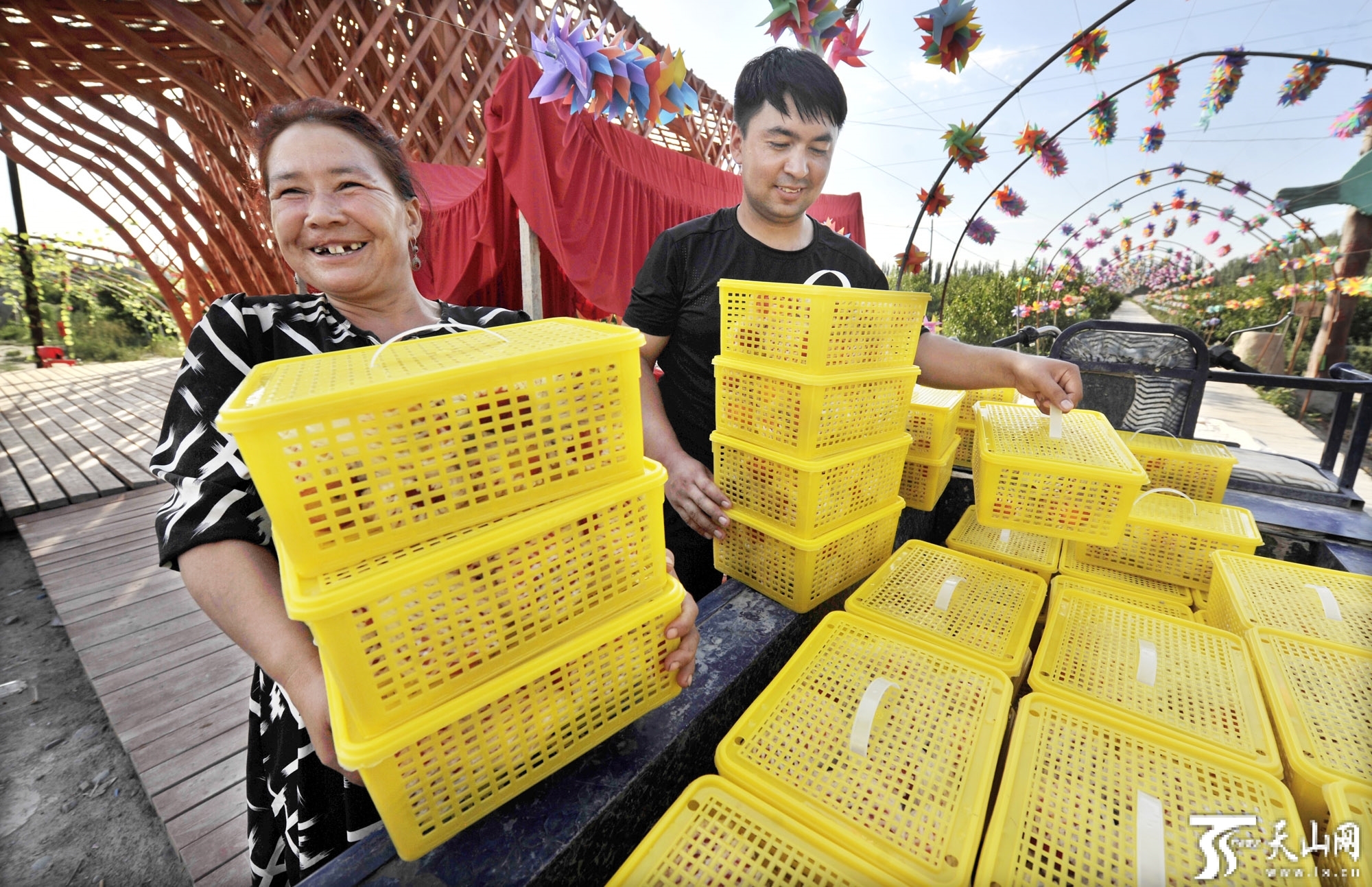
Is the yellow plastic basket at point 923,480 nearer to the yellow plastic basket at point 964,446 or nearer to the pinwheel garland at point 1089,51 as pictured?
the yellow plastic basket at point 964,446

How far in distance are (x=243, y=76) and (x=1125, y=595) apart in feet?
29.1

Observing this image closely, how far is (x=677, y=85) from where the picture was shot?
2.79 m

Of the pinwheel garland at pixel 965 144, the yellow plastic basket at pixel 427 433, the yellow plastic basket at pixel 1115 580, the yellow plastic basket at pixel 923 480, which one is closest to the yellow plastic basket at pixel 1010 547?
the yellow plastic basket at pixel 1115 580

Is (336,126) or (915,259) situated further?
(915,259)

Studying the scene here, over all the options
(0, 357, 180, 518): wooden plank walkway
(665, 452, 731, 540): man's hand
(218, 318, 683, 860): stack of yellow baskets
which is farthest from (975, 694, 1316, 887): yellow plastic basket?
(0, 357, 180, 518): wooden plank walkway

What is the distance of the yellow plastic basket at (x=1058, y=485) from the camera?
1341mm

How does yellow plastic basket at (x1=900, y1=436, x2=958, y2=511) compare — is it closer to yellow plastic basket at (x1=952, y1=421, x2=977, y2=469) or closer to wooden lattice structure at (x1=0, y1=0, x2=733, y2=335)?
yellow plastic basket at (x1=952, y1=421, x2=977, y2=469)

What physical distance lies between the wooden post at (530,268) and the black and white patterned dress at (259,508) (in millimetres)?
2308

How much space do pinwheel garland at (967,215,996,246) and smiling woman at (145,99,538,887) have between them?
5.16 metres

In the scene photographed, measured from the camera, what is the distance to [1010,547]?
160cm

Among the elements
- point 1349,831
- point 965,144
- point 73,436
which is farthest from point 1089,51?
point 73,436

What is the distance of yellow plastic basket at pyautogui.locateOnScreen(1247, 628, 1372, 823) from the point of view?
0.82 metres

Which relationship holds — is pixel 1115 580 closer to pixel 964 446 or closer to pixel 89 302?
pixel 964 446

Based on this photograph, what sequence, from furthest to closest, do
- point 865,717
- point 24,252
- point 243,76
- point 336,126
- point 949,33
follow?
point 24,252
point 243,76
point 949,33
point 336,126
point 865,717
